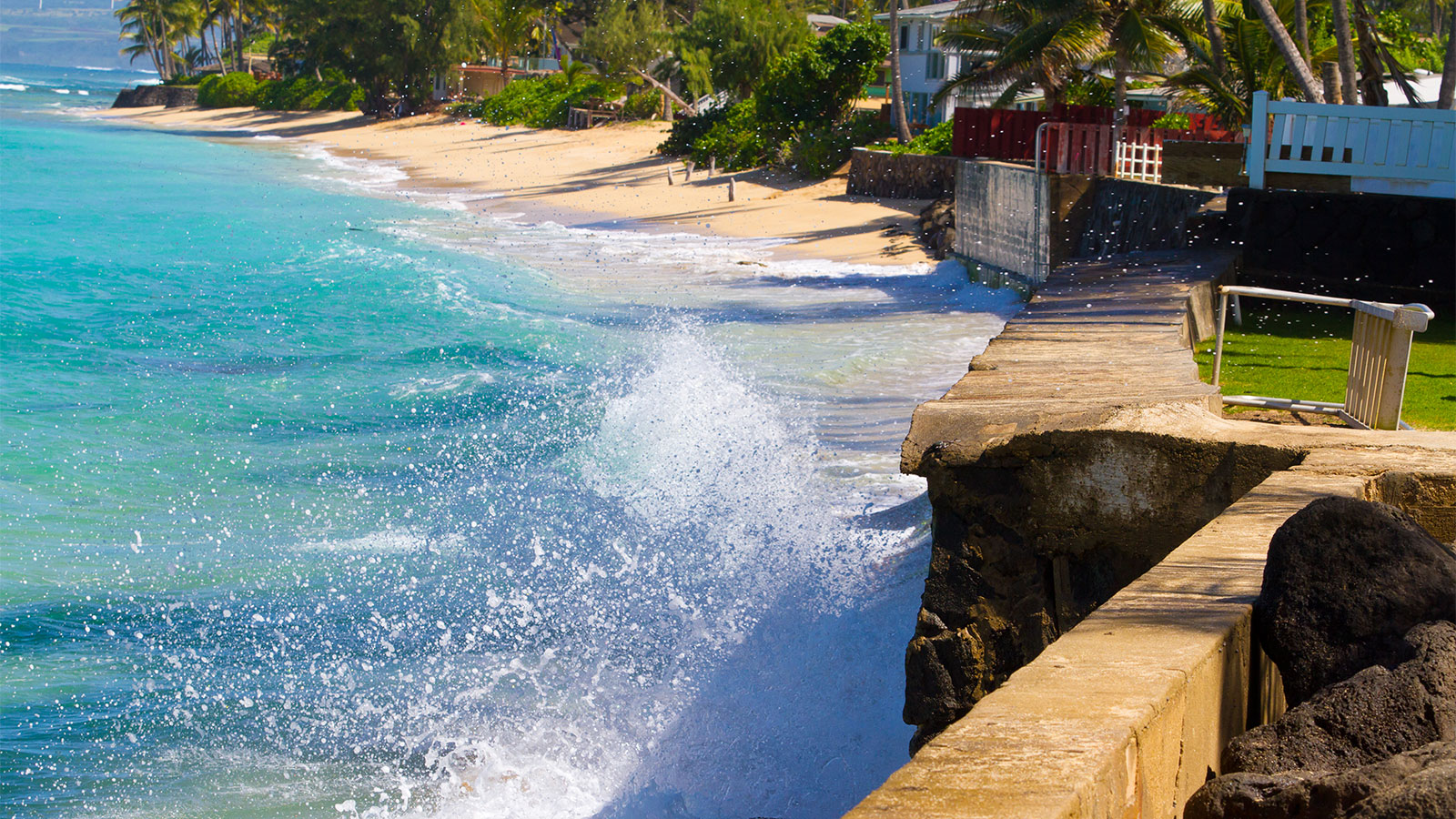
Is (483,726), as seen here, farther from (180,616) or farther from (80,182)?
(80,182)

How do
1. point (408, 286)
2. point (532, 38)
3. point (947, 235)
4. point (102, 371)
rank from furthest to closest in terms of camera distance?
point (532, 38) < point (947, 235) < point (408, 286) < point (102, 371)

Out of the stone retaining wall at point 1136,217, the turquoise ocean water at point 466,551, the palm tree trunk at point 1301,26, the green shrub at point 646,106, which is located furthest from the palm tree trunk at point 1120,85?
the green shrub at point 646,106

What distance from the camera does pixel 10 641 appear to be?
8.05 m

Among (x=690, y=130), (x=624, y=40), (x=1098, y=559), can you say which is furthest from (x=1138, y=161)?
(x=624, y=40)

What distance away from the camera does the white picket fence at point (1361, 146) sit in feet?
42.0

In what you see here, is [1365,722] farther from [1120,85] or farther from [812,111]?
[812,111]

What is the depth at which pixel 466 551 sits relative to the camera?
931 cm

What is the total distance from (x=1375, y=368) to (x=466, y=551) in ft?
20.5

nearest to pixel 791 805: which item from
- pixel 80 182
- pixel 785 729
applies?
pixel 785 729

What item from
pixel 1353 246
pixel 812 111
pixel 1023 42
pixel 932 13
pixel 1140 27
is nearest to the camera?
pixel 1353 246

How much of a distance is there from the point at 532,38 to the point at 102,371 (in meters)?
60.8

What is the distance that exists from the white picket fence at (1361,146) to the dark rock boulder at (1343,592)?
1087 cm

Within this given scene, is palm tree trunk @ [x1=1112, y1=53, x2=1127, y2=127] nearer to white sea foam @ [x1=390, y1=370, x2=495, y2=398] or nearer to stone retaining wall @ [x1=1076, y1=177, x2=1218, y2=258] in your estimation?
stone retaining wall @ [x1=1076, y1=177, x2=1218, y2=258]

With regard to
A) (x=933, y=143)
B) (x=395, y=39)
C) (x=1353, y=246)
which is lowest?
(x=1353, y=246)
